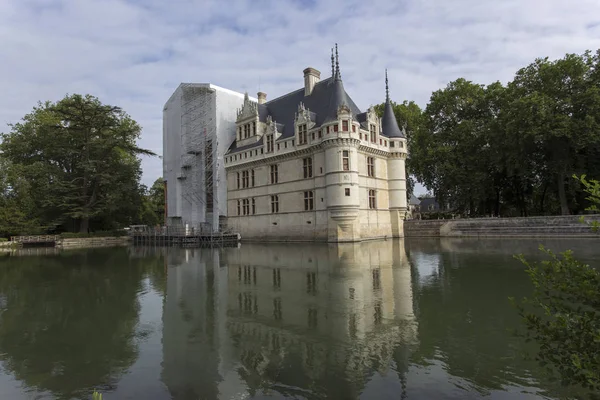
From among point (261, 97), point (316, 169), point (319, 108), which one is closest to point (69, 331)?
point (316, 169)

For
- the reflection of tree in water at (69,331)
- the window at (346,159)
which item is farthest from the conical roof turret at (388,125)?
the reflection of tree in water at (69,331)

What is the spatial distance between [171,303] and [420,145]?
1333 inches

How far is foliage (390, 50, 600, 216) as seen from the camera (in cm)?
2691

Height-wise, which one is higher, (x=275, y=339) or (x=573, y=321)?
(x=573, y=321)

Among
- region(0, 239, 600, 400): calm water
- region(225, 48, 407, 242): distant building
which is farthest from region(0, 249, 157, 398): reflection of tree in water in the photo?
region(225, 48, 407, 242): distant building

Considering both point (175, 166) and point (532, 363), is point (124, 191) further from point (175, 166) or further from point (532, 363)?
point (532, 363)

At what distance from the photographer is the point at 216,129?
124 ft

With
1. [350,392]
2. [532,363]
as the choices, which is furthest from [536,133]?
[350,392]

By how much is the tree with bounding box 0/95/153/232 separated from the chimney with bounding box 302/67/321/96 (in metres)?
20.5

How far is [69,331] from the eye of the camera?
7.63m

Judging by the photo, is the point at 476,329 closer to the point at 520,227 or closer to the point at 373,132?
the point at 520,227

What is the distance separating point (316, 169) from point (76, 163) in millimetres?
28459

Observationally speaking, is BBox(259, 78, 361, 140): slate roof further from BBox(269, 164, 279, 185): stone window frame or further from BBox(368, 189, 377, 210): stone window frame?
BBox(368, 189, 377, 210): stone window frame

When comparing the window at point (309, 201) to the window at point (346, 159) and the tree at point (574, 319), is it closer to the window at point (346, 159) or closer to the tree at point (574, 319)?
the window at point (346, 159)
